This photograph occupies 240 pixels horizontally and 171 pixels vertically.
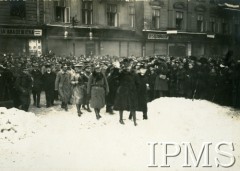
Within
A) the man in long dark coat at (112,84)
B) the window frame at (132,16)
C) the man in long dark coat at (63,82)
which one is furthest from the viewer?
the window frame at (132,16)

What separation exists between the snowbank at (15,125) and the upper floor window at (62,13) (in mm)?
4668

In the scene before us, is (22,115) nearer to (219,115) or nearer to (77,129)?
(77,129)

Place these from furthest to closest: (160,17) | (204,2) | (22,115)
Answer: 1. (160,17)
2. (204,2)
3. (22,115)

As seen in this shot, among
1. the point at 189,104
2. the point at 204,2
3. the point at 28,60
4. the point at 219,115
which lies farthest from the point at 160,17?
the point at 28,60

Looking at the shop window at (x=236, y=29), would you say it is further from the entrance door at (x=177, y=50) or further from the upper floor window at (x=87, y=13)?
the upper floor window at (x=87, y=13)

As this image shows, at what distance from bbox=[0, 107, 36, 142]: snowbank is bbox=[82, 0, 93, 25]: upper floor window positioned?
5.43 meters

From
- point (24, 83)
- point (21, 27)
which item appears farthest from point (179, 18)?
point (21, 27)

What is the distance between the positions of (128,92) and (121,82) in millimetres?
210

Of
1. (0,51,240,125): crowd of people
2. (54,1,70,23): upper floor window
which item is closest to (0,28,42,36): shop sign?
(0,51,240,125): crowd of people

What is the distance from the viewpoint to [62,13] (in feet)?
32.7

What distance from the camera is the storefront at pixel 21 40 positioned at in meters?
8.05

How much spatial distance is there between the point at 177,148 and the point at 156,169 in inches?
16.6

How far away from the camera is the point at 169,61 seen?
308 inches

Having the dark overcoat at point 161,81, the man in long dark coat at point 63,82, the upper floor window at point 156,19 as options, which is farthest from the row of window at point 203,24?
the man in long dark coat at point 63,82
